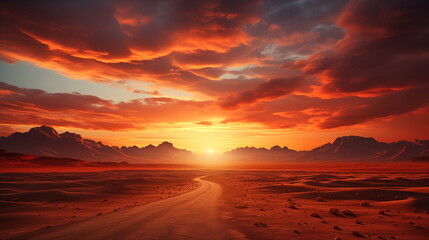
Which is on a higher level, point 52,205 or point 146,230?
point 146,230

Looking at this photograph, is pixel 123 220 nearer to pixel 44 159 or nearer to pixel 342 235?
pixel 342 235

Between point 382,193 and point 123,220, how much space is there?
82.6 feet

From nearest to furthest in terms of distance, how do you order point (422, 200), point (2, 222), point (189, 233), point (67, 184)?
point (189, 233), point (2, 222), point (422, 200), point (67, 184)

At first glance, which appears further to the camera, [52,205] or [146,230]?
[52,205]

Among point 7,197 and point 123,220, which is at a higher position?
point 123,220

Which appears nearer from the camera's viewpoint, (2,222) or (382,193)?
(2,222)

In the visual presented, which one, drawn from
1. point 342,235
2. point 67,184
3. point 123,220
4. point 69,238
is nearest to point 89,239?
point 69,238

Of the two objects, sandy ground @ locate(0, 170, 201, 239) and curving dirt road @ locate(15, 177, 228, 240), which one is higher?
curving dirt road @ locate(15, 177, 228, 240)

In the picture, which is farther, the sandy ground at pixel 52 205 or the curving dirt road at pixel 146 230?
the sandy ground at pixel 52 205

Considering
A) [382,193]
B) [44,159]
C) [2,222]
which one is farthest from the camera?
[44,159]

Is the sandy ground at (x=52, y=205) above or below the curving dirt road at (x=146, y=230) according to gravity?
below

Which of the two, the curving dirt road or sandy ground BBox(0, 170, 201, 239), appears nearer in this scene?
the curving dirt road

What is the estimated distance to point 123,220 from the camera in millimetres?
11234

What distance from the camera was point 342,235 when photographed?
30.0ft
